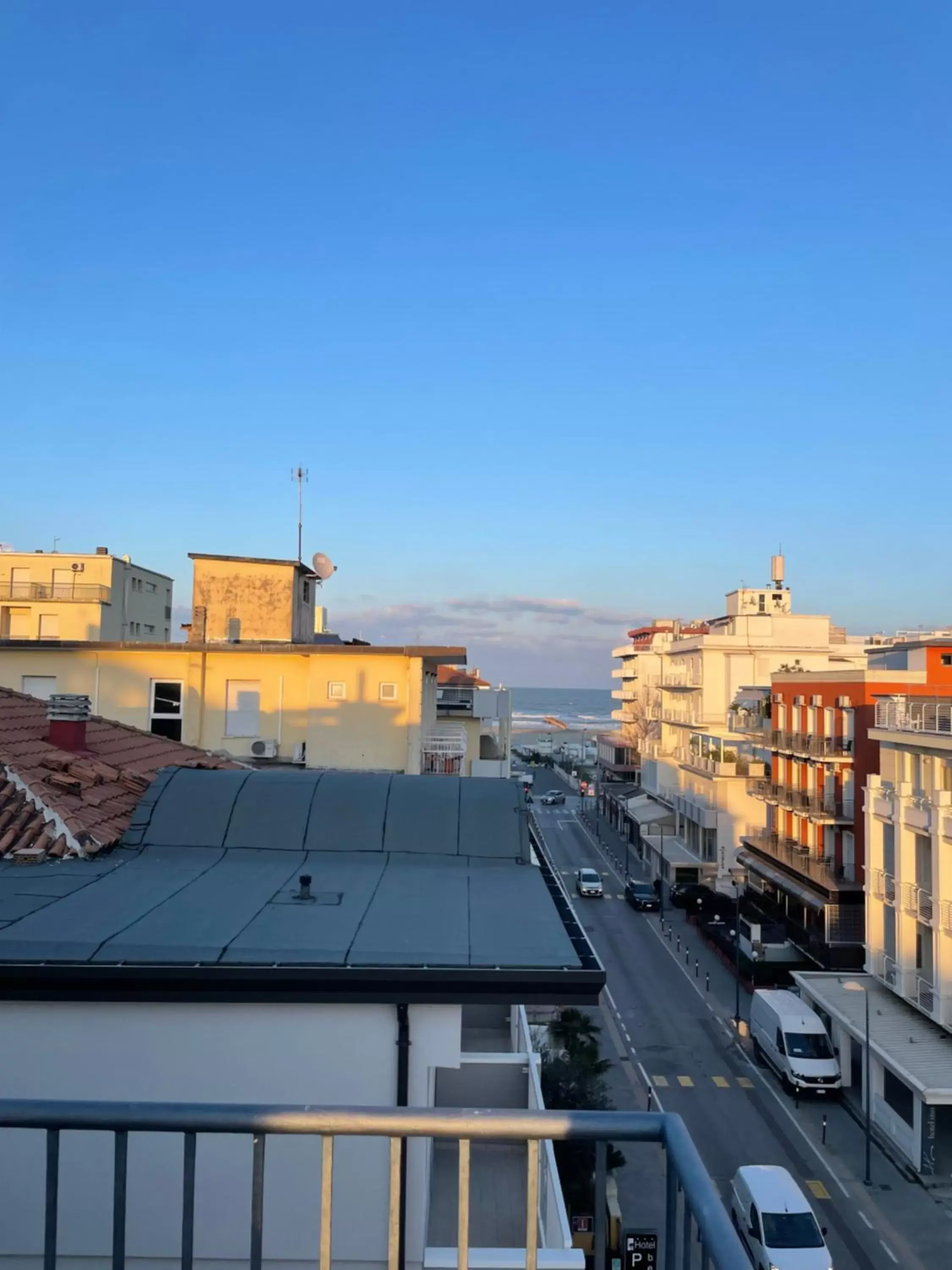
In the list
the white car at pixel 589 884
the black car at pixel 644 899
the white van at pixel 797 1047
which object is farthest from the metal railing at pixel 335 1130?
the white car at pixel 589 884

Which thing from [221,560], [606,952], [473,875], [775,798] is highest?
[221,560]

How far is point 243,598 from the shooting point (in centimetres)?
2355

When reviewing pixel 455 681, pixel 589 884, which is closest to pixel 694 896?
pixel 589 884

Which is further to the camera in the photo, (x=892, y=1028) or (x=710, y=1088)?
(x=710, y=1088)

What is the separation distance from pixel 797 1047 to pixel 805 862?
1080 cm

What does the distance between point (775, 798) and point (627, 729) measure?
38.3 metres

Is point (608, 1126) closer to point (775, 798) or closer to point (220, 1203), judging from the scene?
point (220, 1203)

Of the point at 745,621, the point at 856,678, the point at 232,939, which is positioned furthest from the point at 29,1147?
the point at 745,621

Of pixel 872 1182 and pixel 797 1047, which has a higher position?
pixel 797 1047

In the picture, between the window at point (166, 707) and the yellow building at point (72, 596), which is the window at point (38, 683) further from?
the yellow building at point (72, 596)

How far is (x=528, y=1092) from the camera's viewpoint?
824 cm

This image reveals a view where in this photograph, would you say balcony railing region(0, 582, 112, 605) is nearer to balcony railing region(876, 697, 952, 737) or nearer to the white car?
the white car

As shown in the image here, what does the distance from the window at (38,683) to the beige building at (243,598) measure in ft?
12.5

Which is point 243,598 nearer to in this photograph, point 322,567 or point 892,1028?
point 322,567
